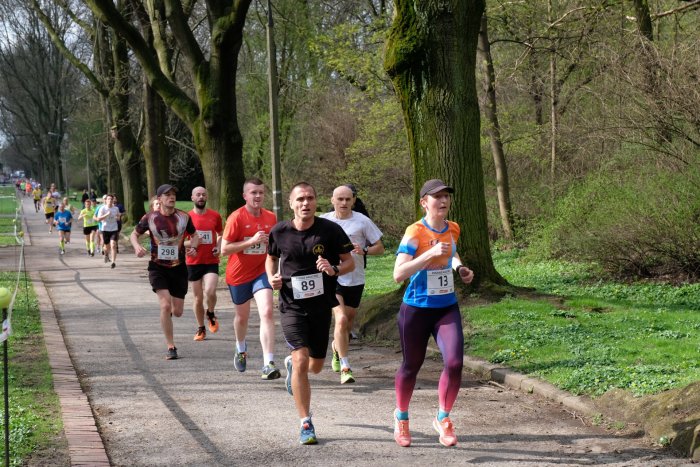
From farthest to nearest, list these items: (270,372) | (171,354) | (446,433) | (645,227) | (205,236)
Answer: (645,227)
(205,236)
(171,354)
(270,372)
(446,433)

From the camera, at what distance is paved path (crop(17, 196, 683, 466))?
6.25 metres

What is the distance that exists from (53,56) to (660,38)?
182ft

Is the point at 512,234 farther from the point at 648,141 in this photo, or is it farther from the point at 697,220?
the point at 697,220

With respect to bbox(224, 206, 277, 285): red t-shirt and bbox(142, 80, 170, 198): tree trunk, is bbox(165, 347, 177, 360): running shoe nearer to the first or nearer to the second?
bbox(224, 206, 277, 285): red t-shirt

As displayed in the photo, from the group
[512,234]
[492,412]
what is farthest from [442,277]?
[512,234]

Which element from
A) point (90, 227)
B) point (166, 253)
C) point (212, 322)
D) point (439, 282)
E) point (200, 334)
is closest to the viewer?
point (439, 282)

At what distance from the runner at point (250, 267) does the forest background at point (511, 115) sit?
21.3 feet

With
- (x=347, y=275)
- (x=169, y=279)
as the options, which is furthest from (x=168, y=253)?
(x=347, y=275)

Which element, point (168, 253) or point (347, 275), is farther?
point (168, 253)

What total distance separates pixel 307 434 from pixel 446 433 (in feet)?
3.20

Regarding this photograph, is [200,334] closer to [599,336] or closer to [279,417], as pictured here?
[279,417]

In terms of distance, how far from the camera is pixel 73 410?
749cm

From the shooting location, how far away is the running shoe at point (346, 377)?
351 inches

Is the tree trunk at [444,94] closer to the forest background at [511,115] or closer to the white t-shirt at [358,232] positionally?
the white t-shirt at [358,232]
